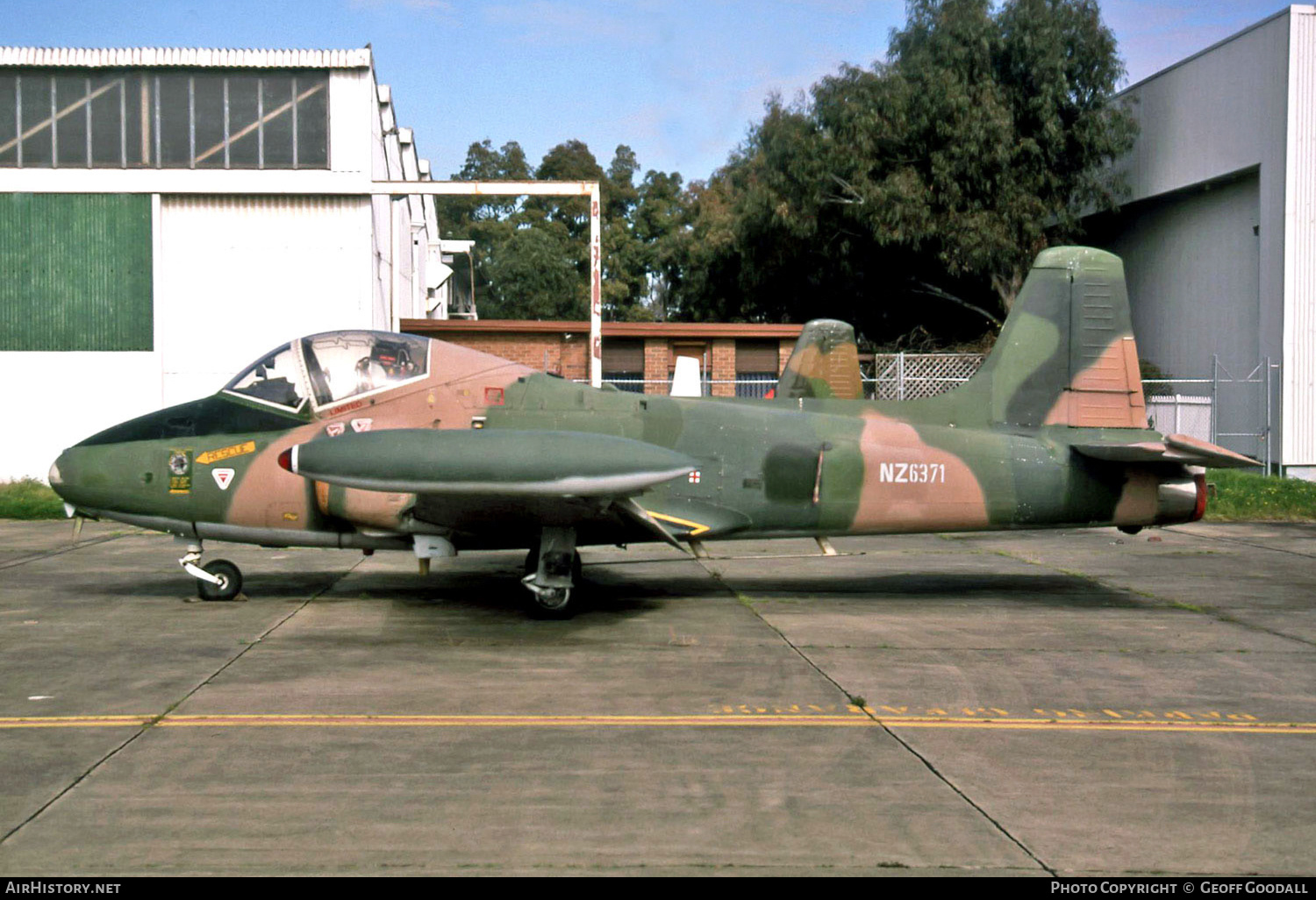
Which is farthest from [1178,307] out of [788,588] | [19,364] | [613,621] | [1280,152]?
[19,364]

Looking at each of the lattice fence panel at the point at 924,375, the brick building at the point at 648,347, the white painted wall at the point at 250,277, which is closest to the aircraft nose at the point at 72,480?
the white painted wall at the point at 250,277

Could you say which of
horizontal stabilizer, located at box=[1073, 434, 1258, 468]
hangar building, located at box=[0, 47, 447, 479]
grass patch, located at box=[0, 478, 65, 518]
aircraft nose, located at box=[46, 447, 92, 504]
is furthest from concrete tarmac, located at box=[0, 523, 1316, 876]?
hangar building, located at box=[0, 47, 447, 479]

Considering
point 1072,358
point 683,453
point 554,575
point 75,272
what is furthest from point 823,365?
point 75,272

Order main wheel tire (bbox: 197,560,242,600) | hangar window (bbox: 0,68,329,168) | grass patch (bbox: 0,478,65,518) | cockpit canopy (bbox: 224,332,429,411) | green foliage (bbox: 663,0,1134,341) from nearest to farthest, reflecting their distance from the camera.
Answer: cockpit canopy (bbox: 224,332,429,411)
main wheel tire (bbox: 197,560,242,600)
grass patch (bbox: 0,478,65,518)
hangar window (bbox: 0,68,329,168)
green foliage (bbox: 663,0,1134,341)

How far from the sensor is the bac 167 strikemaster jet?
10.3 meters

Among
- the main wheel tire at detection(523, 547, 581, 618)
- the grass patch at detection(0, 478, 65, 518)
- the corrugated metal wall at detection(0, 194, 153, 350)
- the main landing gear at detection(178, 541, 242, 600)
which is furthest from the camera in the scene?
the corrugated metal wall at detection(0, 194, 153, 350)

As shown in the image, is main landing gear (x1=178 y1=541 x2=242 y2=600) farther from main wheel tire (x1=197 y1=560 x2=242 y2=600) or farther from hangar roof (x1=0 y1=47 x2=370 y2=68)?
hangar roof (x1=0 y1=47 x2=370 y2=68)

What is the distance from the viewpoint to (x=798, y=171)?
115 feet

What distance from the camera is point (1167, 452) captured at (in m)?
10.6

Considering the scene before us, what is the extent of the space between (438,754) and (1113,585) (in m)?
9.04

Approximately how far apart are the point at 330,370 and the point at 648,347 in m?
22.0

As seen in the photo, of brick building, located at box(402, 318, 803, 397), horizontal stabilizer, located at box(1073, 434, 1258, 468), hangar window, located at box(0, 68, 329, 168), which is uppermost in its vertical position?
hangar window, located at box(0, 68, 329, 168)

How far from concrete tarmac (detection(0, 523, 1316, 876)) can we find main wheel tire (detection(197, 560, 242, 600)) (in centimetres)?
18
